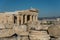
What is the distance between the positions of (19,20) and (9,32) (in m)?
34.7

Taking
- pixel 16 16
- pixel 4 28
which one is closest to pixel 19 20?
pixel 16 16

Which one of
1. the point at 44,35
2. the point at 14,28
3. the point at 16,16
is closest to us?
the point at 44,35

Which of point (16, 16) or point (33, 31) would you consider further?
point (16, 16)

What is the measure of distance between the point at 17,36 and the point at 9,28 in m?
0.52

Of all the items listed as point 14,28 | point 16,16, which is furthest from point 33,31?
point 16,16

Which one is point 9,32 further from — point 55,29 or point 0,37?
point 55,29

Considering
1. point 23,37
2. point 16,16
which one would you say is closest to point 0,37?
point 23,37

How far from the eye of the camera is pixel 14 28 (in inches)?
233

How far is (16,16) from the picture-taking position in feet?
128

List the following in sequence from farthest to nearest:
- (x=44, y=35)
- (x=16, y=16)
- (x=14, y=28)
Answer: (x=16, y=16), (x=14, y=28), (x=44, y=35)

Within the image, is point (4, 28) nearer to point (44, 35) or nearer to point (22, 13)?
point (44, 35)

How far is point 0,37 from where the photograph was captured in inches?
221

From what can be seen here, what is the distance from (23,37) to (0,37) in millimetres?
700

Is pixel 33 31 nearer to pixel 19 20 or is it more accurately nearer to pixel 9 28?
pixel 9 28
